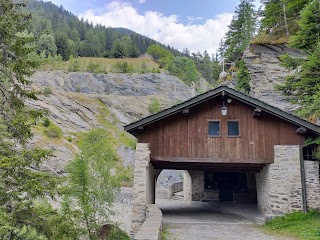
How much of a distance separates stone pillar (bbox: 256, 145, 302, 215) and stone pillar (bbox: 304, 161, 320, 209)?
0.37 meters

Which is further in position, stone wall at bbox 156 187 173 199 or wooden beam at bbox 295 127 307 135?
stone wall at bbox 156 187 173 199

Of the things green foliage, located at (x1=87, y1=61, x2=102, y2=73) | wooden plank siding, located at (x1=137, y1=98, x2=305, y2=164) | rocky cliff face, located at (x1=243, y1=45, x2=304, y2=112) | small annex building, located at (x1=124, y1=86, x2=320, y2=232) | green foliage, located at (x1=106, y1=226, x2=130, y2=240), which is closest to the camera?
small annex building, located at (x1=124, y1=86, x2=320, y2=232)

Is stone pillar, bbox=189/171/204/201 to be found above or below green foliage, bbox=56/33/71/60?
below

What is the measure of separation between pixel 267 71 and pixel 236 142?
11.6m

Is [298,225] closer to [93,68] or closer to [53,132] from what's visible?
[53,132]

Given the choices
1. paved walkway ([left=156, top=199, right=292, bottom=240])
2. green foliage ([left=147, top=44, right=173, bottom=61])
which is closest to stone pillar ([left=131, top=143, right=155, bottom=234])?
paved walkway ([left=156, top=199, right=292, bottom=240])

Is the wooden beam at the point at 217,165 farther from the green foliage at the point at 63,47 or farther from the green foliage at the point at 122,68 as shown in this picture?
the green foliage at the point at 63,47

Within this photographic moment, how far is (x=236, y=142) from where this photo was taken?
A: 12289 millimetres

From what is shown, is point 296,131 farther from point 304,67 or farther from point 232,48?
point 232,48

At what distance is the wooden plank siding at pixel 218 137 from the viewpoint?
39.9 ft

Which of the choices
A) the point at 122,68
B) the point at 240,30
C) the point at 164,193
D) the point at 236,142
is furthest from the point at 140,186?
the point at 122,68

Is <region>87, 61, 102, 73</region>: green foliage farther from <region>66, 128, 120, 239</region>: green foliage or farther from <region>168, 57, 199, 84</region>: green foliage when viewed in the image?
<region>66, 128, 120, 239</region>: green foliage

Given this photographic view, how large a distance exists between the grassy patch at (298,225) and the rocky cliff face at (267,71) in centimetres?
1019

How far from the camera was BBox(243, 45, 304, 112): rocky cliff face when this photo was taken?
20.8 m
